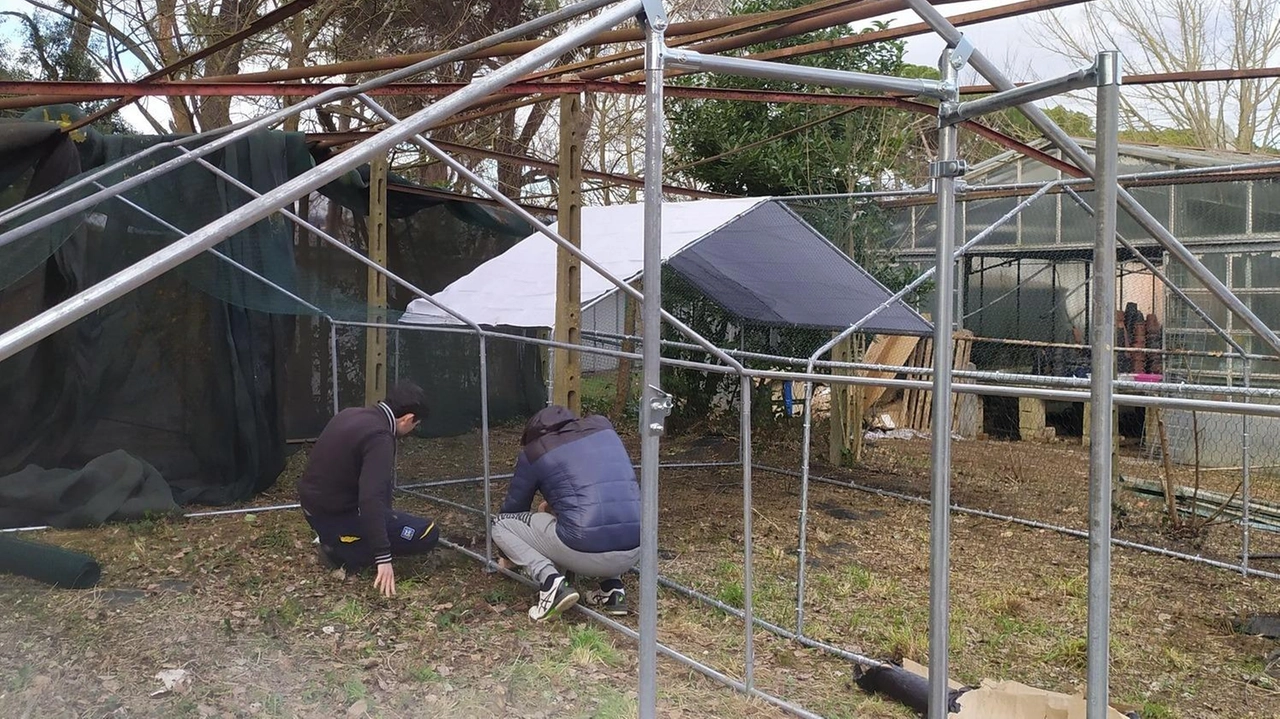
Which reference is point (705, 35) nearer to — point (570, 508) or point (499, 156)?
point (570, 508)

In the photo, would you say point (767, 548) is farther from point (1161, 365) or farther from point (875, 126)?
point (1161, 365)

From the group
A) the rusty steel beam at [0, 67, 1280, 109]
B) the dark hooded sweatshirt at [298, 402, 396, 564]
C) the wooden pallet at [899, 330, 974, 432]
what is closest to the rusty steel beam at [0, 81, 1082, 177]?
the rusty steel beam at [0, 67, 1280, 109]

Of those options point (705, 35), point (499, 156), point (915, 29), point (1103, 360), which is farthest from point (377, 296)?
point (1103, 360)

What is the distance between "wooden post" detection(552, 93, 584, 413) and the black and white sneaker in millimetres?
1036

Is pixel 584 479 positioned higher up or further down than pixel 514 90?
further down

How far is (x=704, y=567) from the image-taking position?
19.0 ft

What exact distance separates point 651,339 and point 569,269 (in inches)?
118

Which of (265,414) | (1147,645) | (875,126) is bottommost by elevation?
(1147,645)

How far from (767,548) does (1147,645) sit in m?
2.35

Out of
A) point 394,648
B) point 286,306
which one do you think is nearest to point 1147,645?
point 394,648

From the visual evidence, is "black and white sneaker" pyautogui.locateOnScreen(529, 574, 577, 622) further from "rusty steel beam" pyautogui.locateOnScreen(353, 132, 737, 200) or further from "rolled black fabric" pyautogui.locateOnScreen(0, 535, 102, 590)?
"rusty steel beam" pyautogui.locateOnScreen(353, 132, 737, 200)

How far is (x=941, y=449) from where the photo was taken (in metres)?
2.26

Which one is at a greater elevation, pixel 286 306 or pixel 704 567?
pixel 286 306

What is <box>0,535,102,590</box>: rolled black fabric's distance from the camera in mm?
4914
